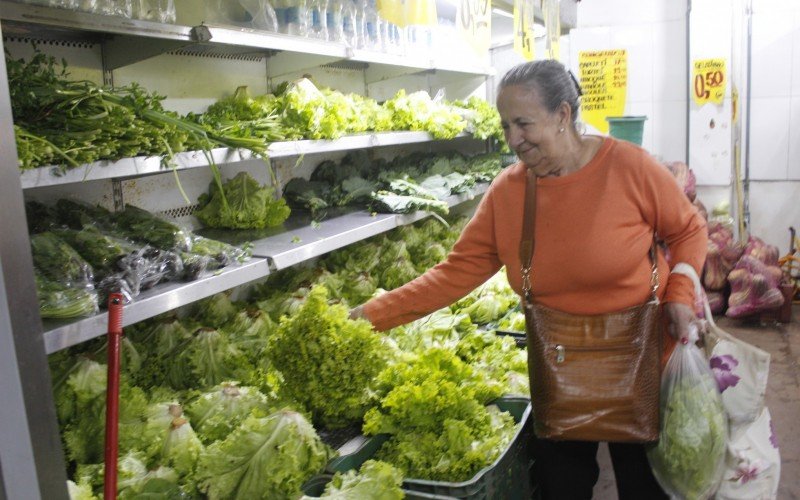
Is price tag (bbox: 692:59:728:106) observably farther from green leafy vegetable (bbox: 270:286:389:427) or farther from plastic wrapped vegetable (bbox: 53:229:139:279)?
plastic wrapped vegetable (bbox: 53:229:139:279)

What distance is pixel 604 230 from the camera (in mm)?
2457

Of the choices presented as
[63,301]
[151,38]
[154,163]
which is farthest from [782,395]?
[63,301]

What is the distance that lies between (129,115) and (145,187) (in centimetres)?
116

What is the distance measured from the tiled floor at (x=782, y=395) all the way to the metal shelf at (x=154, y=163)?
8.21ft

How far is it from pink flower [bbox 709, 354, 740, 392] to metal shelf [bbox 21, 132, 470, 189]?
80.8 inches

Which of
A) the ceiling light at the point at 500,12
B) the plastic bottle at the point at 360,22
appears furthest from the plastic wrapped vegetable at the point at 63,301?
the ceiling light at the point at 500,12

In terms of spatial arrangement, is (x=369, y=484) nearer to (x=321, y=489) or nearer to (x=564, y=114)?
(x=321, y=489)

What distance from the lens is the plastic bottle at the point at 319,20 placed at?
374 centimetres

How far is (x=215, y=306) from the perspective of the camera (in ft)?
11.5

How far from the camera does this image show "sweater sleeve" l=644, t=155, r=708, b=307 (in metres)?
2.51

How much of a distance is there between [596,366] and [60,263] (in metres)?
1.91

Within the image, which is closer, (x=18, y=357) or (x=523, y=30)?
(x=18, y=357)

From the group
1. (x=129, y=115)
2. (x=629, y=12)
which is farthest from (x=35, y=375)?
(x=629, y=12)

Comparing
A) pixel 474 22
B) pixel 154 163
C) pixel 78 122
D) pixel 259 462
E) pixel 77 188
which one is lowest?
pixel 259 462
